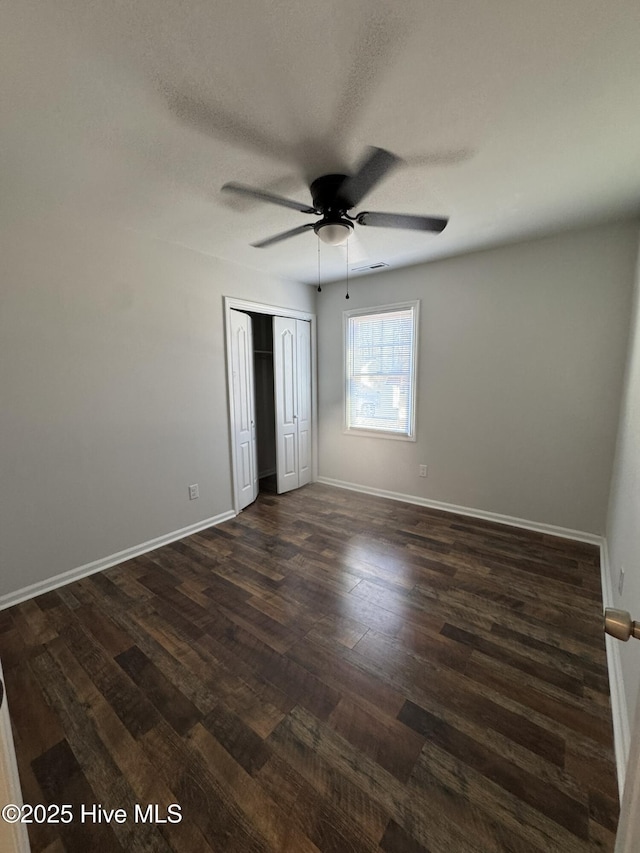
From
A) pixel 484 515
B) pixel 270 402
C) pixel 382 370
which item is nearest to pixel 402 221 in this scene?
pixel 382 370

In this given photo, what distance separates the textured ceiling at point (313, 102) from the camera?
108 cm

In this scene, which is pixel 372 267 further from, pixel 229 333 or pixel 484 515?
pixel 484 515

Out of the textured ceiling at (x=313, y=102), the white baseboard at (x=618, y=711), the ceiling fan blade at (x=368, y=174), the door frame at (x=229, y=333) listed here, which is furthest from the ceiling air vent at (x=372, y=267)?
the white baseboard at (x=618, y=711)

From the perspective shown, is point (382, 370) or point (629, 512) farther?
point (382, 370)

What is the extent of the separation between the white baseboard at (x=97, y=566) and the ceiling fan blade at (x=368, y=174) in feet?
9.63

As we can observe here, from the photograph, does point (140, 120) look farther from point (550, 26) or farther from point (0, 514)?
point (0, 514)

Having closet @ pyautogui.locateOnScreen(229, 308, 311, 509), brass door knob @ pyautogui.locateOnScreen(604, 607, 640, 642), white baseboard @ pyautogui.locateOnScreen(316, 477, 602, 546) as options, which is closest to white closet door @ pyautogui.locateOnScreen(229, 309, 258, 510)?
closet @ pyautogui.locateOnScreen(229, 308, 311, 509)

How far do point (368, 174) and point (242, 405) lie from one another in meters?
2.52

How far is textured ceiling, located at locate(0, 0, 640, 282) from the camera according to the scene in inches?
42.6

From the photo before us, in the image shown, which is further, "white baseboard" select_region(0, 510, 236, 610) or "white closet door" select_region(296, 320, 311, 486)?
"white closet door" select_region(296, 320, 311, 486)

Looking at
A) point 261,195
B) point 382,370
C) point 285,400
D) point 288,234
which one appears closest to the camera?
point 261,195

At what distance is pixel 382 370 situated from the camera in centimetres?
397

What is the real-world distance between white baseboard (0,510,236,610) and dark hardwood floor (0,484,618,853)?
103 mm

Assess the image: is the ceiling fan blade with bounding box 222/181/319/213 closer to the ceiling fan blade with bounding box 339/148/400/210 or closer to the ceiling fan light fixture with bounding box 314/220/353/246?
the ceiling fan light fixture with bounding box 314/220/353/246
